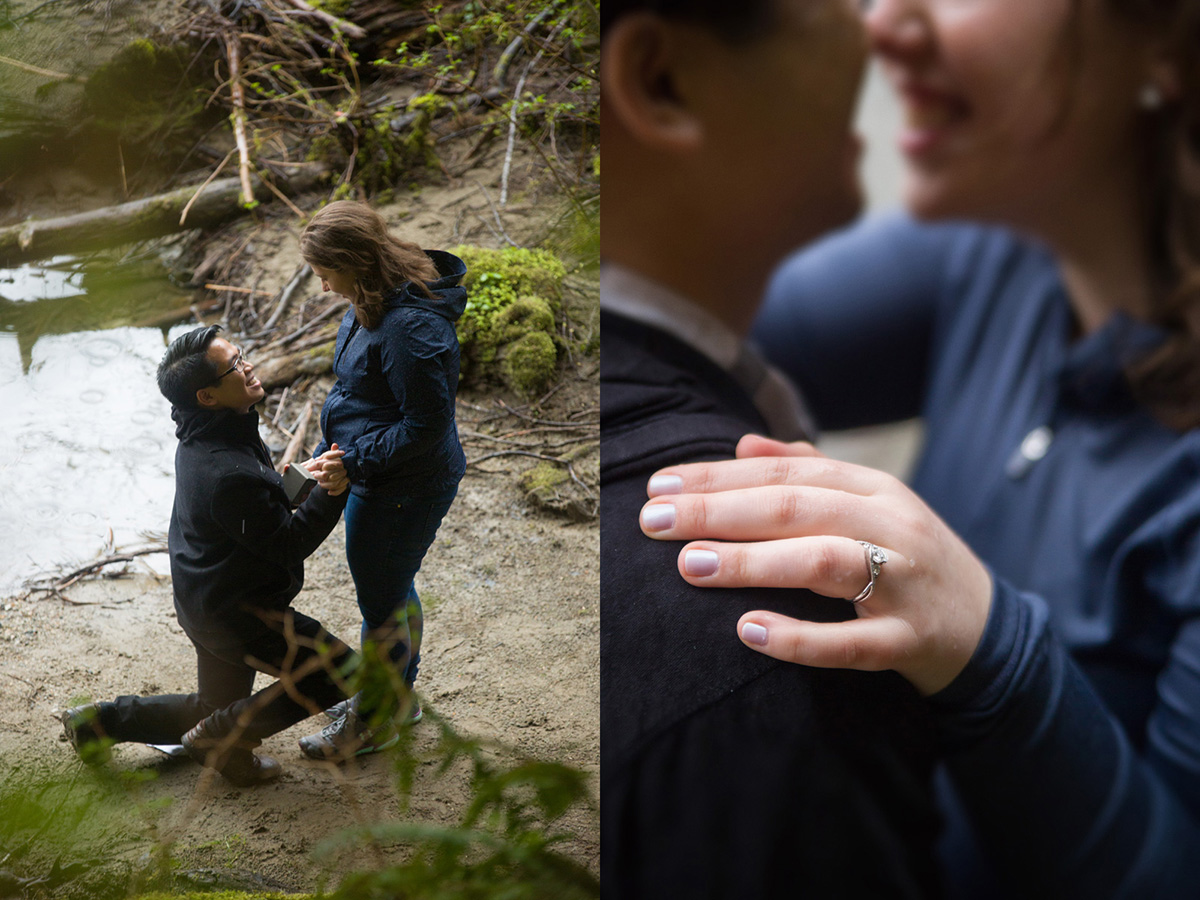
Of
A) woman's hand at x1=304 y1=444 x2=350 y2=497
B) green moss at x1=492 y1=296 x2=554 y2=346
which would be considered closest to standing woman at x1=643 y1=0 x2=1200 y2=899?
green moss at x1=492 y1=296 x2=554 y2=346

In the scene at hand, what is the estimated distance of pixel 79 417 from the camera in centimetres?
97

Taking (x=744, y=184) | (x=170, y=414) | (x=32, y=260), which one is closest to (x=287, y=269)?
(x=170, y=414)

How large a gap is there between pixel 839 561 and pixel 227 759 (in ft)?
2.66

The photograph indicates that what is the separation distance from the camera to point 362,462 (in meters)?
0.94

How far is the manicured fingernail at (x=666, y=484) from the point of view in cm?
90

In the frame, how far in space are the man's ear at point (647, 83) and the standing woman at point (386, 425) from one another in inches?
11.5

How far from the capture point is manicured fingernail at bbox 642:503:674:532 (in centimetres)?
89

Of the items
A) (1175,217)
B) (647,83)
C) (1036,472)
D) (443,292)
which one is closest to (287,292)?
(443,292)

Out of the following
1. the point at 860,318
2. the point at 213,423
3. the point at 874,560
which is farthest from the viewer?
the point at 860,318

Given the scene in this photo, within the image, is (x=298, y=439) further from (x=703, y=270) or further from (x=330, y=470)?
(x=703, y=270)

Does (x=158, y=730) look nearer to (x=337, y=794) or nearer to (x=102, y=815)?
(x=102, y=815)

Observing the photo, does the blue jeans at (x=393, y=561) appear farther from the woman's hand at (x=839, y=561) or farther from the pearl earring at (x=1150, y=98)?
the pearl earring at (x=1150, y=98)

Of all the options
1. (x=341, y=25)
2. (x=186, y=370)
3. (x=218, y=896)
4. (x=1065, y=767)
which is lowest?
(x=218, y=896)

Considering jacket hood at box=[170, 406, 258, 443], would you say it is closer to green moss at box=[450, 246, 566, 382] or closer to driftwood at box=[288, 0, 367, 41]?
green moss at box=[450, 246, 566, 382]
